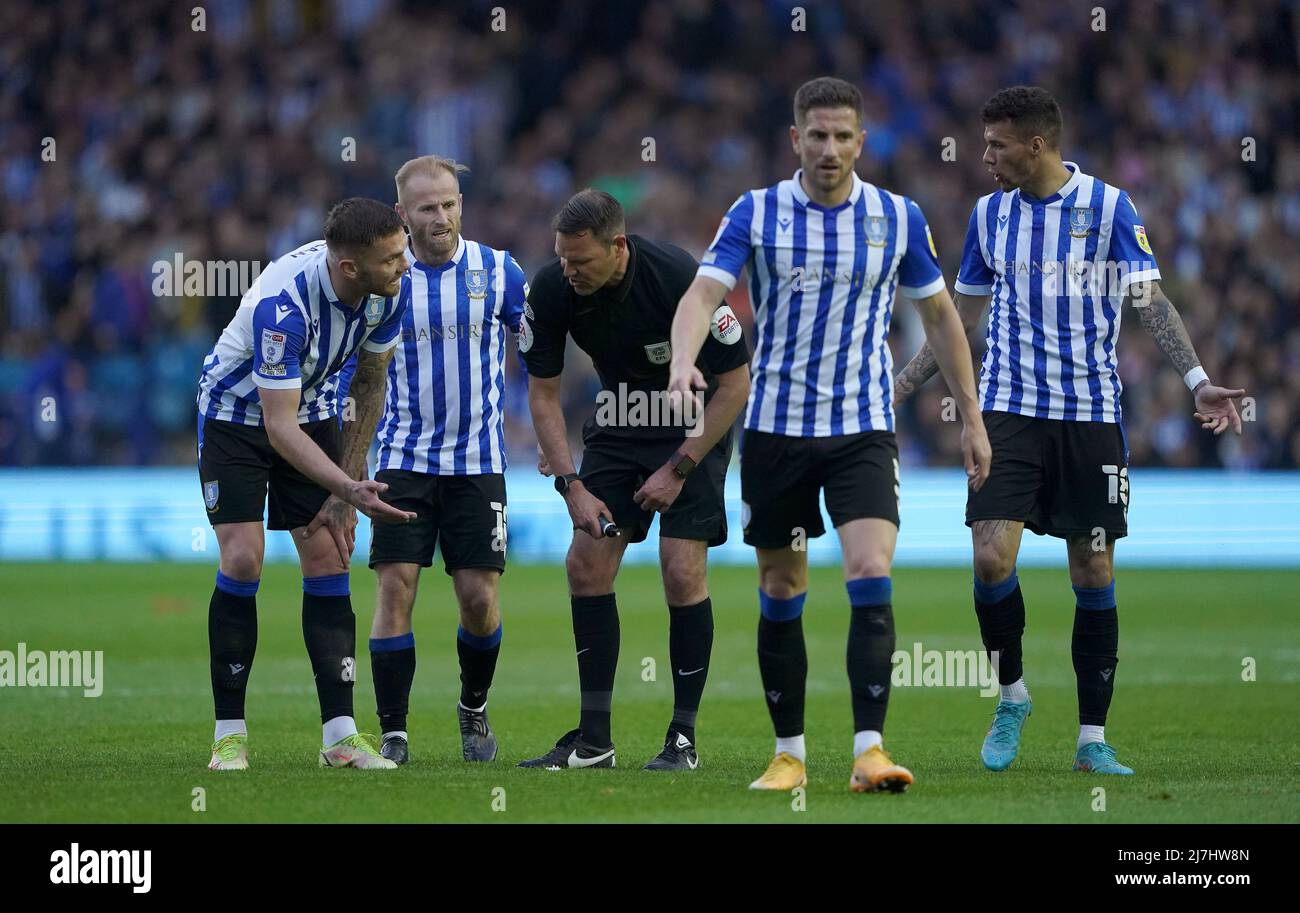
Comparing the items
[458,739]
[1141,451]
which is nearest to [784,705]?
[458,739]

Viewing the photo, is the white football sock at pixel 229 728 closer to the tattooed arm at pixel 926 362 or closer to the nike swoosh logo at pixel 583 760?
the nike swoosh logo at pixel 583 760

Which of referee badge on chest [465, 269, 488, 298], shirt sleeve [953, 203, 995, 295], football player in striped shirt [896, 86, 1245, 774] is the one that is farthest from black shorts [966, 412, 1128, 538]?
referee badge on chest [465, 269, 488, 298]

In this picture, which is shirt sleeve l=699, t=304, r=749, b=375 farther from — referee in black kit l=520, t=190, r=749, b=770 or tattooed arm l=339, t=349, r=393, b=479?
tattooed arm l=339, t=349, r=393, b=479

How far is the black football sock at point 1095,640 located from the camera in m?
7.16

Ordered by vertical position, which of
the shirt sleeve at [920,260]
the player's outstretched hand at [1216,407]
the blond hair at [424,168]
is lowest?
the player's outstretched hand at [1216,407]

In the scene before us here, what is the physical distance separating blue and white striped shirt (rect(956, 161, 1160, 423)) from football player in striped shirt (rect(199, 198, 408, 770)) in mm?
2443

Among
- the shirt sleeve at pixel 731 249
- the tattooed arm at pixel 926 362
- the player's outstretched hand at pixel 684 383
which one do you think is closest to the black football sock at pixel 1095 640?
the tattooed arm at pixel 926 362

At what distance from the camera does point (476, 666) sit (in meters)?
7.35

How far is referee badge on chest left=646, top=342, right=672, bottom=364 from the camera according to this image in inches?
274

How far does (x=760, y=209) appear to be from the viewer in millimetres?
6207

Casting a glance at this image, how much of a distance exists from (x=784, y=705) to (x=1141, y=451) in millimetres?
13188

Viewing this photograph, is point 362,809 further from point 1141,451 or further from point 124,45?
point 124,45

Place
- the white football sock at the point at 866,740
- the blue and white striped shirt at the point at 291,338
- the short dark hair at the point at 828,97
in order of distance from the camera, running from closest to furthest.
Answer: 1. the white football sock at the point at 866,740
2. the short dark hair at the point at 828,97
3. the blue and white striped shirt at the point at 291,338

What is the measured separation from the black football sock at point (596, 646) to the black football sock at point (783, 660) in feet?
2.51
